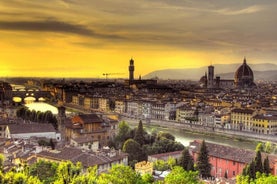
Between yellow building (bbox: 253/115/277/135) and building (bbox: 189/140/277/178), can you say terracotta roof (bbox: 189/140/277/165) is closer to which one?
building (bbox: 189/140/277/178)

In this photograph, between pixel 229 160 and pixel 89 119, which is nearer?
pixel 229 160

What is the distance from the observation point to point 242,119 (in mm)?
20625

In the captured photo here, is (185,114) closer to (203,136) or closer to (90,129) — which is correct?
(203,136)

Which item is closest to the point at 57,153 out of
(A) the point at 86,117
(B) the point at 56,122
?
(A) the point at 86,117

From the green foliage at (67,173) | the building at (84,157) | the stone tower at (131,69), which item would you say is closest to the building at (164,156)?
the building at (84,157)

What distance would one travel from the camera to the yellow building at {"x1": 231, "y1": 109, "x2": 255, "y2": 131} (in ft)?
66.2

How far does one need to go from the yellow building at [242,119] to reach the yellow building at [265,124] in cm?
34

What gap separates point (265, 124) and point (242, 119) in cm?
165

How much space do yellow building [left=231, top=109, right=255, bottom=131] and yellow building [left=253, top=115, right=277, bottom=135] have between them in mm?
343

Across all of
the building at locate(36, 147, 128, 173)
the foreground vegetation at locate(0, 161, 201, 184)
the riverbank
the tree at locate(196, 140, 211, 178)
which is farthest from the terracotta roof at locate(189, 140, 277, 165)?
the foreground vegetation at locate(0, 161, 201, 184)

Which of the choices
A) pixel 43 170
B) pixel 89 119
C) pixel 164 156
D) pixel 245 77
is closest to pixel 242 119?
pixel 89 119

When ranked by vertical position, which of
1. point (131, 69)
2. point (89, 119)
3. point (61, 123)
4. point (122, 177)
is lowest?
point (61, 123)

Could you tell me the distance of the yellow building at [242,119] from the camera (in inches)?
795

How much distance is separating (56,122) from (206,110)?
30.8ft
